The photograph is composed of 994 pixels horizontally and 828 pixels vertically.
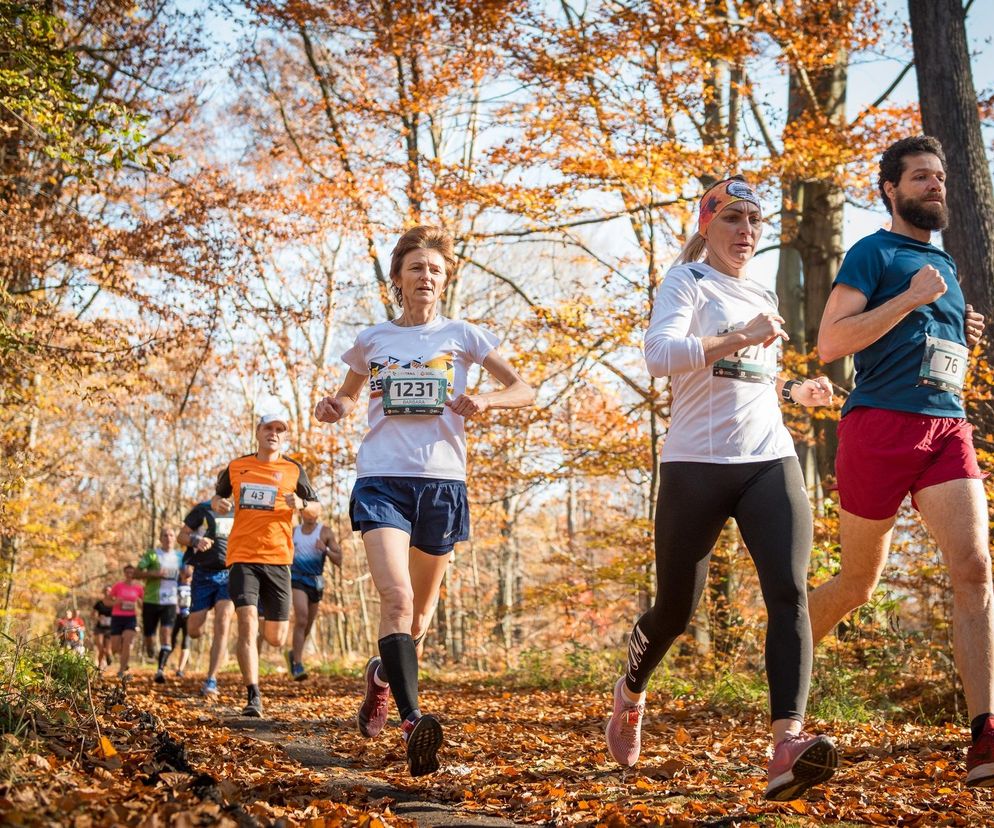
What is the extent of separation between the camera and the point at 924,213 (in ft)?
14.4

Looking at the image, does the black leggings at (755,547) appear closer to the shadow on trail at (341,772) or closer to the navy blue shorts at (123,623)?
the shadow on trail at (341,772)

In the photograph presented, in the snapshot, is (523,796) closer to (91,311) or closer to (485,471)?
(485,471)

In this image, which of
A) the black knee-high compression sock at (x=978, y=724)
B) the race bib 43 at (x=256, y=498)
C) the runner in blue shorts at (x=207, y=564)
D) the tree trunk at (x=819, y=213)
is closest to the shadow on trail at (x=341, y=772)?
the race bib 43 at (x=256, y=498)

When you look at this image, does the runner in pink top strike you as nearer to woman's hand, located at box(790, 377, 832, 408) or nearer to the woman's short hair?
the woman's short hair

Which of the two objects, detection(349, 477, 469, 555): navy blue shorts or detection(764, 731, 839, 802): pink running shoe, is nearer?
detection(764, 731, 839, 802): pink running shoe

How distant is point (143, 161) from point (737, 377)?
6157mm

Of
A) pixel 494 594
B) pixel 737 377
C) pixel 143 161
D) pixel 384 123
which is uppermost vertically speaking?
pixel 384 123

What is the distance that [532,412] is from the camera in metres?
14.5

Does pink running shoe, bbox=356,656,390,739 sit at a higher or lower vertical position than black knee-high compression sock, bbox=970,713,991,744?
lower

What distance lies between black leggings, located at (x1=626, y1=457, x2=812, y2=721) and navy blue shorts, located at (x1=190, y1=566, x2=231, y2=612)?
7.19 meters

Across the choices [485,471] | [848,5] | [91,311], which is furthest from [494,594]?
[848,5]

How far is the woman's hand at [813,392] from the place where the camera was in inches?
168

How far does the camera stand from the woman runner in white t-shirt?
4453 millimetres

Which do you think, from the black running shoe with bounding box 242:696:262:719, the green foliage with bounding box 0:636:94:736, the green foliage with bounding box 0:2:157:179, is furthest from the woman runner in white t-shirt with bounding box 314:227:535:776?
the green foliage with bounding box 0:2:157:179
